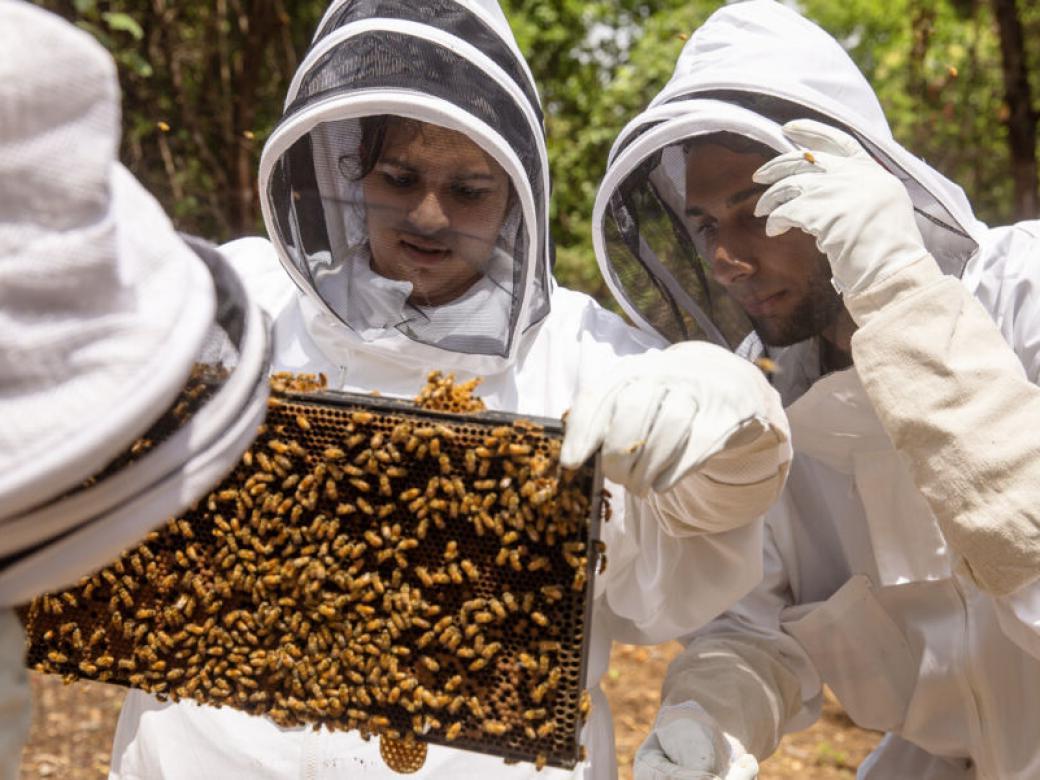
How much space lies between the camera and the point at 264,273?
296 cm

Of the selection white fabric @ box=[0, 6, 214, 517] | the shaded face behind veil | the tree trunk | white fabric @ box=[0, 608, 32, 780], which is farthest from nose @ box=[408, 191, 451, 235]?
the tree trunk

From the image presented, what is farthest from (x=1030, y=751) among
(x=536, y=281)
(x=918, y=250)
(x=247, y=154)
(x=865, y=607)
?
(x=247, y=154)

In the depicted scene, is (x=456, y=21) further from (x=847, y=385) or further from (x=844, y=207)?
(x=847, y=385)

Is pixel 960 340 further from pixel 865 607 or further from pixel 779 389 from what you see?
pixel 865 607

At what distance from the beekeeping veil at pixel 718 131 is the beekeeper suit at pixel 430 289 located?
0.28 m

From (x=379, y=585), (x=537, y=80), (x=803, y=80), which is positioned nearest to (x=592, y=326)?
(x=803, y=80)

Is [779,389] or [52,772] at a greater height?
[779,389]

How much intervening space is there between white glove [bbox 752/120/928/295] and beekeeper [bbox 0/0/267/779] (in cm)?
169

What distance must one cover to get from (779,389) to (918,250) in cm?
67

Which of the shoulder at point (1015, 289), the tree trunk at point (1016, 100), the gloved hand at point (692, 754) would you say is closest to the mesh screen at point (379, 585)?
the gloved hand at point (692, 754)

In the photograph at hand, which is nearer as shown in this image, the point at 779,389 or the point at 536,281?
the point at 536,281

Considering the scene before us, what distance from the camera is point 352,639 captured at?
6.48 ft

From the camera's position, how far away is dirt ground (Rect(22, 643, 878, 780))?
5820 millimetres

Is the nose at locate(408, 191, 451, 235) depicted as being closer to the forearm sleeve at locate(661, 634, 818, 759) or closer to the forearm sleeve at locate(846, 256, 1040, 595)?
the forearm sleeve at locate(846, 256, 1040, 595)
